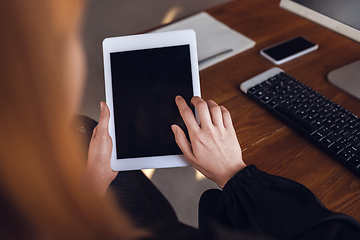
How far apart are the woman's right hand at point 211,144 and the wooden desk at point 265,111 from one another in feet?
0.20

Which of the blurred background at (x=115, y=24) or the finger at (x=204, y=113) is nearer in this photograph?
the finger at (x=204, y=113)

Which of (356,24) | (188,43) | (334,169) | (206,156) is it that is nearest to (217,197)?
(206,156)

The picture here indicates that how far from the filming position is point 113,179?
589mm

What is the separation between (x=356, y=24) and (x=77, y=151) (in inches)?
27.9

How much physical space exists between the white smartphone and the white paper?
7 cm

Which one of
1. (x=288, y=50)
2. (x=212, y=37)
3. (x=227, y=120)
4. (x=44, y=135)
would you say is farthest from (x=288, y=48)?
(x=44, y=135)

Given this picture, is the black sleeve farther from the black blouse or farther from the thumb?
the thumb

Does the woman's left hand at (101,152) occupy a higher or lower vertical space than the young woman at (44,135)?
lower

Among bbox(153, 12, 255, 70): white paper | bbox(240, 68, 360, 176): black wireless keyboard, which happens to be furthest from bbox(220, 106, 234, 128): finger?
bbox(153, 12, 255, 70): white paper

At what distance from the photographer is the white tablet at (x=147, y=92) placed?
0.54m

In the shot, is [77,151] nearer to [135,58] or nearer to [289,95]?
[135,58]

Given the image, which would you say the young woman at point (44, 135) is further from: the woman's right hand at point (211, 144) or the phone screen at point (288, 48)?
the phone screen at point (288, 48)

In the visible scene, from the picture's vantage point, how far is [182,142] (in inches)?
19.9

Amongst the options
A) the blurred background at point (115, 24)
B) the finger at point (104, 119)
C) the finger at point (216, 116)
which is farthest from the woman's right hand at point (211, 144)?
the blurred background at point (115, 24)
